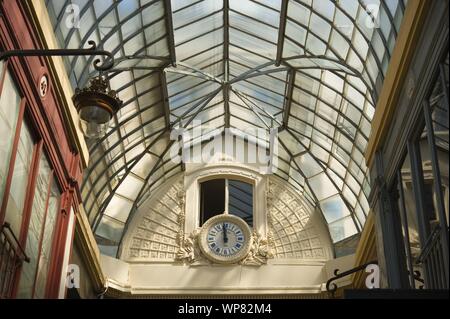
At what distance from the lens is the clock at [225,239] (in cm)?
2146

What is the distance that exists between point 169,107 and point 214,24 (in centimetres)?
333

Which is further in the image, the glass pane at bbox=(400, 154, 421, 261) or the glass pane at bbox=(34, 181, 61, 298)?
the glass pane at bbox=(34, 181, 61, 298)

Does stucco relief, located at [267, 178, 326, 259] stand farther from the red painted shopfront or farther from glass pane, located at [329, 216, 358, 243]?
the red painted shopfront

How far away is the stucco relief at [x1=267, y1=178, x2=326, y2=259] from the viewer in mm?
21922

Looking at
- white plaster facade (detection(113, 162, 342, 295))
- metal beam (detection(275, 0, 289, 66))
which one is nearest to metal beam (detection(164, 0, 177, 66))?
metal beam (detection(275, 0, 289, 66))

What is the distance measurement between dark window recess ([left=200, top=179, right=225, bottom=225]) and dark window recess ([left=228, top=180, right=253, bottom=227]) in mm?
275

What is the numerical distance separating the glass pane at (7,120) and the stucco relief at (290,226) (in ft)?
42.6

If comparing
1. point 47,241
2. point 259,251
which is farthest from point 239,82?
point 47,241

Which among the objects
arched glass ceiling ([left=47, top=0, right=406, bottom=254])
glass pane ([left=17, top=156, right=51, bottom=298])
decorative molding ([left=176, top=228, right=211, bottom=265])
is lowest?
glass pane ([left=17, top=156, right=51, bottom=298])

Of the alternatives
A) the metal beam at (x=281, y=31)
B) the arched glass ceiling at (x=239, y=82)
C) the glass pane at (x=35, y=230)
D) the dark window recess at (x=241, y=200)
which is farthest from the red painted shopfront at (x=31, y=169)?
the dark window recess at (x=241, y=200)

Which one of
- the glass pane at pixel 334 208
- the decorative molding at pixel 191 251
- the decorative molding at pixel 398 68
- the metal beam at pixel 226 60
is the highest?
the metal beam at pixel 226 60

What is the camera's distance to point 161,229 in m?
22.3

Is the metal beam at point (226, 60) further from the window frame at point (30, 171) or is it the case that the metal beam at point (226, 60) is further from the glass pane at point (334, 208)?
the window frame at point (30, 171)

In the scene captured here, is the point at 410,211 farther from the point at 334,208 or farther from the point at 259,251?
the point at 334,208
